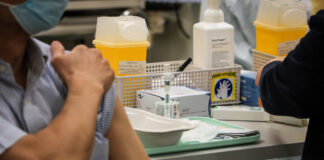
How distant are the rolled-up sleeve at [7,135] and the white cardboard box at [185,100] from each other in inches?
31.6

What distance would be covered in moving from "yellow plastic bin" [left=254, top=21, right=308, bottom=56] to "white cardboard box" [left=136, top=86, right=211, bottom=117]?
507mm

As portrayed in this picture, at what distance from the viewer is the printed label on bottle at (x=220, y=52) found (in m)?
2.14

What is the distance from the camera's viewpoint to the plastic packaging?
7.46 feet

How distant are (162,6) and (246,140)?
118 inches

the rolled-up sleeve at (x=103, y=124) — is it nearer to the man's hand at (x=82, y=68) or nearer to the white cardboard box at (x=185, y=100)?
the man's hand at (x=82, y=68)

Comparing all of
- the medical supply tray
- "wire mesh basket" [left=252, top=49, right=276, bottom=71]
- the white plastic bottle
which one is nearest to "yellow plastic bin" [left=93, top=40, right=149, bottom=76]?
the white plastic bottle

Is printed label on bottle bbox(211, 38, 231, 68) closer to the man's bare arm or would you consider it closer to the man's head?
the man's bare arm

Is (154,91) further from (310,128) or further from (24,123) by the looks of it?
(24,123)

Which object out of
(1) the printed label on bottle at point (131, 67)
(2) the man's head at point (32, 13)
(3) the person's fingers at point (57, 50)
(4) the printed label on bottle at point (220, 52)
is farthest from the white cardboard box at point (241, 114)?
(2) the man's head at point (32, 13)

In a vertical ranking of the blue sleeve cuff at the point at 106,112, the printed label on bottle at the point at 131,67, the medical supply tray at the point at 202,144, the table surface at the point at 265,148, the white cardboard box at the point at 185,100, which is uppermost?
the blue sleeve cuff at the point at 106,112

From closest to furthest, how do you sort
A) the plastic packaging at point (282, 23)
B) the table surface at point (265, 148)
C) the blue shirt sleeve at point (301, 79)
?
the blue shirt sleeve at point (301, 79) → the table surface at point (265, 148) → the plastic packaging at point (282, 23)

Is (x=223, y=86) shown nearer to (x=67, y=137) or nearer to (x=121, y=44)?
(x=121, y=44)

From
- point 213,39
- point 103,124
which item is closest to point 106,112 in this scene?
point 103,124

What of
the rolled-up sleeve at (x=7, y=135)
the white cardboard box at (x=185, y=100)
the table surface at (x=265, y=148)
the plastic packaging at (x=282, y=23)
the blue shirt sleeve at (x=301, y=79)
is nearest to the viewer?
the rolled-up sleeve at (x=7, y=135)
